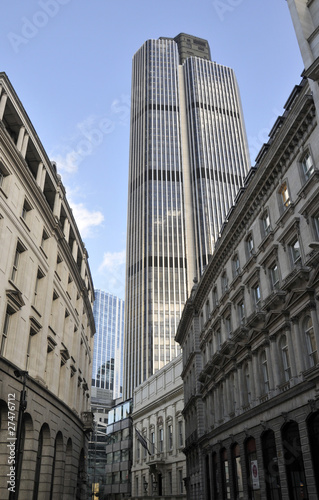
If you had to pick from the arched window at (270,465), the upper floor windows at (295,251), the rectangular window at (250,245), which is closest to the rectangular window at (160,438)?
the arched window at (270,465)

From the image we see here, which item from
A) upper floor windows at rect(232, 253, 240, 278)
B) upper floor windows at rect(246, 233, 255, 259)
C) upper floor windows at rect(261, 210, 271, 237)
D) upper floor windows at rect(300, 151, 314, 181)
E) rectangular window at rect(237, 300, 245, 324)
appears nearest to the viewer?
upper floor windows at rect(300, 151, 314, 181)

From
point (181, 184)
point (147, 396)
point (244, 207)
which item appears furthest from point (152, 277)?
point (244, 207)

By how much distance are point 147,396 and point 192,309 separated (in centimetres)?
2838

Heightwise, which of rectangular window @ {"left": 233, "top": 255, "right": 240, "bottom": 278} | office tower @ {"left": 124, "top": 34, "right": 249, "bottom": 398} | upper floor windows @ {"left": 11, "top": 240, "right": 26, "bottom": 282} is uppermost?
office tower @ {"left": 124, "top": 34, "right": 249, "bottom": 398}

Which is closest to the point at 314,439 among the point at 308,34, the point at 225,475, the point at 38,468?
the point at 225,475

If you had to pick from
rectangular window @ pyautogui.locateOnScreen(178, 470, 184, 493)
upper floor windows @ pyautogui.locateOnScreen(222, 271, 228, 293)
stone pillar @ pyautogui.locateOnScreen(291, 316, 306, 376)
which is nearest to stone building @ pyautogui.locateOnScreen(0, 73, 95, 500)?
upper floor windows @ pyautogui.locateOnScreen(222, 271, 228, 293)

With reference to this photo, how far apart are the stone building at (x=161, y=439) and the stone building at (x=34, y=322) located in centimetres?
1860

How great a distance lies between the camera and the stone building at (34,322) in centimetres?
2488

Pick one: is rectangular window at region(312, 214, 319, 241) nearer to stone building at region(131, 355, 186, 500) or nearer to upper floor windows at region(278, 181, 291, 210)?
upper floor windows at region(278, 181, 291, 210)

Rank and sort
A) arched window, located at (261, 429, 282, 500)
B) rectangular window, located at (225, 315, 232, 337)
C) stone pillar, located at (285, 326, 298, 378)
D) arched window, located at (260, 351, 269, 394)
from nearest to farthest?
stone pillar, located at (285, 326, 298, 378) → arched window, located at (261, 429, 282, 500) → arched window, located at (260, 351, 269, 394) → rectangular window, located at (225, 315, 232, 337)

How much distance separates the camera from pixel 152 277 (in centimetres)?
13850

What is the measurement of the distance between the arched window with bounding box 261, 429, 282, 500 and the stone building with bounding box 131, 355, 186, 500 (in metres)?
30.0

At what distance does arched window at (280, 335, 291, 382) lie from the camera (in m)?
25.4

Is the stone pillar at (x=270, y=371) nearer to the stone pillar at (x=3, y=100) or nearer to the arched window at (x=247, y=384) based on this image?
the arched window at (x=247, y=384)
